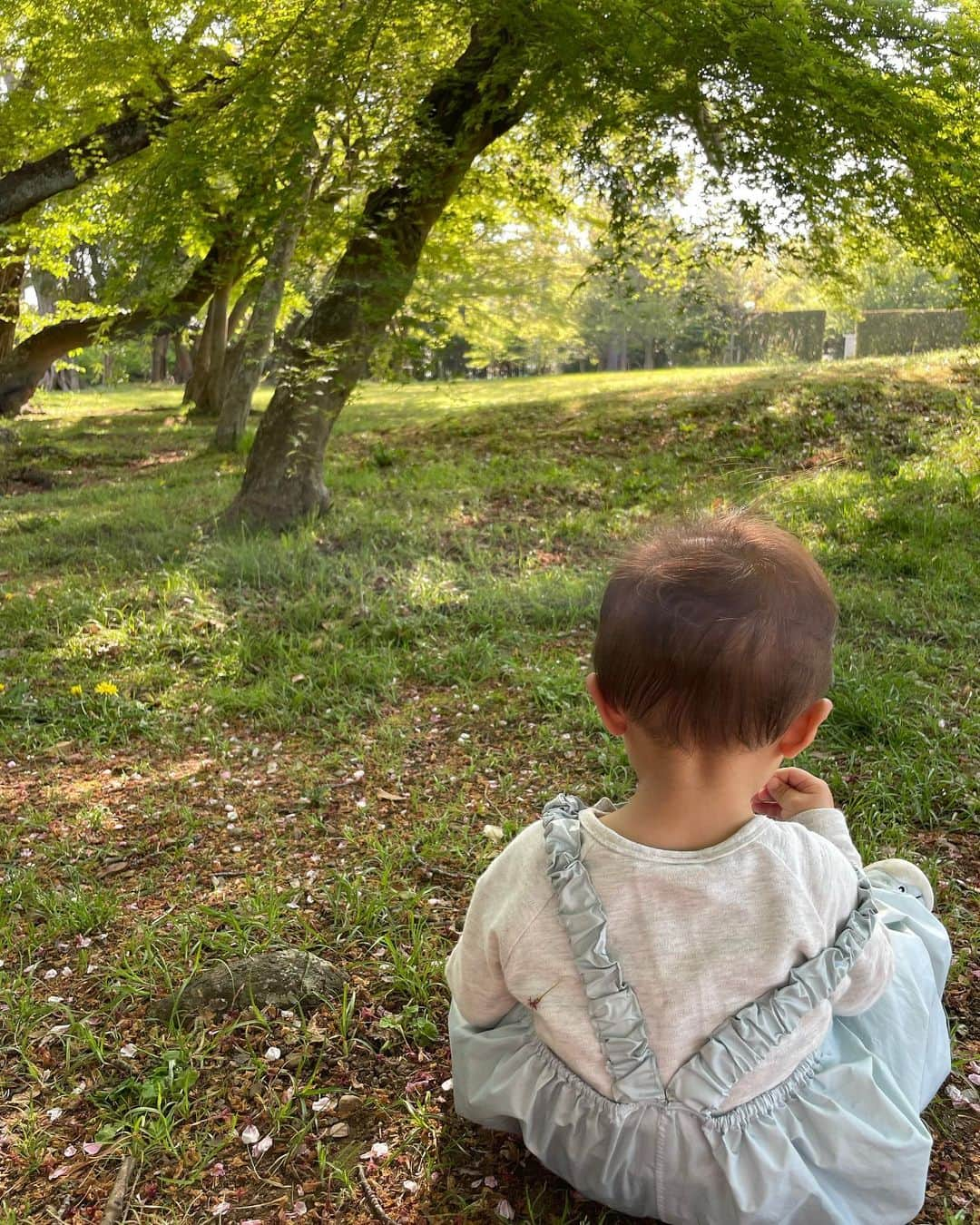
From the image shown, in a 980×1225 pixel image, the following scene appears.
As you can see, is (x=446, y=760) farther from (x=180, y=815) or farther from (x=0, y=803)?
(x=0, y=803)

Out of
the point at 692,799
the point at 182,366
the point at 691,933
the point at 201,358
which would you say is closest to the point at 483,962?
the point at 691,933

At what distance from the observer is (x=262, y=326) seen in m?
8.65

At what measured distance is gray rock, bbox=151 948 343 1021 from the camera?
2525 mm

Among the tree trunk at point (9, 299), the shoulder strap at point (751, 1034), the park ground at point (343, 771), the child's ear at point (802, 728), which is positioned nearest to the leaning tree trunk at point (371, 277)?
the park ground at point (343, 771)

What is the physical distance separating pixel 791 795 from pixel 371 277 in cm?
586

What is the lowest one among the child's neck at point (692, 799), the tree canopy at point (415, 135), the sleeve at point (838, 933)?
the sleeve at point (838, 933)

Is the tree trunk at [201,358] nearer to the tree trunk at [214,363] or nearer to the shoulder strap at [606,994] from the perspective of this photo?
the tree trunk at [214,363]

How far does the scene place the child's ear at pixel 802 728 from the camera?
166cm

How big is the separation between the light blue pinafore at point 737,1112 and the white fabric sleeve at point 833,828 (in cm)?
6

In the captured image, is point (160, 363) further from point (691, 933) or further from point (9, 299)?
point (691, 933)

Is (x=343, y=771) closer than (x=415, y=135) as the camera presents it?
Yes

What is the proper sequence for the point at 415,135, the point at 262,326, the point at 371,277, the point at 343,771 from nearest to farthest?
the point at 343,771, the point at 415,135, the point at 371,277, the point at 262,326

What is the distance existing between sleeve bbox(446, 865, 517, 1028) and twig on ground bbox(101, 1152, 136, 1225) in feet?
2.59

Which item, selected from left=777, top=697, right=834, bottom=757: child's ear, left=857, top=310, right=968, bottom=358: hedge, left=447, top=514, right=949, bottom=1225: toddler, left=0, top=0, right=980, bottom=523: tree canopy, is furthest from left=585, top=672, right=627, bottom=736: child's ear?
left=857, top=310, right=968, bottom=358: hedge
